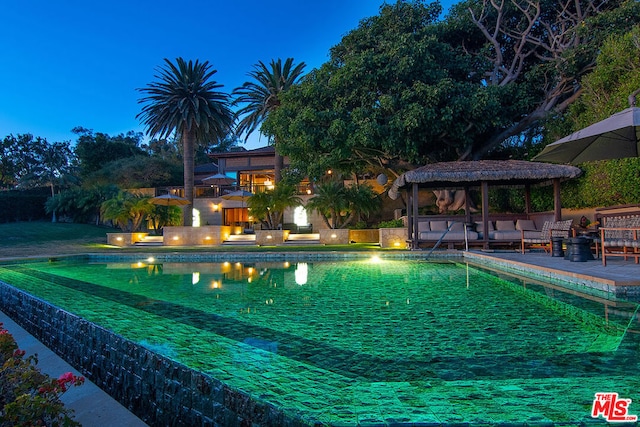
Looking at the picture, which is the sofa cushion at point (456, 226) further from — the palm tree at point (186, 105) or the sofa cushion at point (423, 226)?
the palm tree at point (186, 105)

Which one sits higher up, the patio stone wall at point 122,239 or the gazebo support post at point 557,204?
the gazebo support post at point 557,204

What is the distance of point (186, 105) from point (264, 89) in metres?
4.67

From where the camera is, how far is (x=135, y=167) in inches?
1219

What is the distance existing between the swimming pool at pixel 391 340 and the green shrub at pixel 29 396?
92 cm

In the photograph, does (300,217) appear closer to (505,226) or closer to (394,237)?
(394,237)

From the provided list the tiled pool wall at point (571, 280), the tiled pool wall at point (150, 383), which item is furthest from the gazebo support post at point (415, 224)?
the tiled pool wall at point (150, 383)

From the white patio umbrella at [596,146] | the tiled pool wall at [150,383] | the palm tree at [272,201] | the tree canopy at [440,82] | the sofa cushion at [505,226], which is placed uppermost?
the tree canopy at [440,82]

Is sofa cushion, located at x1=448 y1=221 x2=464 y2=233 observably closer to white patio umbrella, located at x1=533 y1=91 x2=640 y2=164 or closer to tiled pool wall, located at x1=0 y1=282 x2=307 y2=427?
white patio umbrella, located at x1=533 y1=91 x2=640 y2=164

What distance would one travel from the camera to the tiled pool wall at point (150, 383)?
2.38 meters

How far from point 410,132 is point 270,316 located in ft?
37.7

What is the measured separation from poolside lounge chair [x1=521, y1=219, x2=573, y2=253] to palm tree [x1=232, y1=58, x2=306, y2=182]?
1458 cm

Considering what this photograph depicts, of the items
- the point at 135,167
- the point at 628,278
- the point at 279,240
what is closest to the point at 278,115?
the point at 279,240

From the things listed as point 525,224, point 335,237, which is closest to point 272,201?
point 335,237

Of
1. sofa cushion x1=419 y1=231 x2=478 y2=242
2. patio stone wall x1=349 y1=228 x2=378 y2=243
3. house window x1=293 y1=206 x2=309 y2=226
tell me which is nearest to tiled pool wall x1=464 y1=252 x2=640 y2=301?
sofa cushion x1=419 y1=231 x2=478 y2=242
